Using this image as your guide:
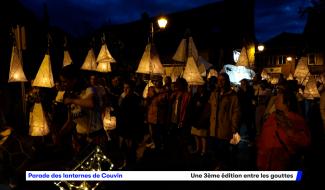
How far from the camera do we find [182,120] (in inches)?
380

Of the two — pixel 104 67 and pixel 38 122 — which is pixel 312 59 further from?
pixel 38 122

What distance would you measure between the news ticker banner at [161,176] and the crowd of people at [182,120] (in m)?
0.16

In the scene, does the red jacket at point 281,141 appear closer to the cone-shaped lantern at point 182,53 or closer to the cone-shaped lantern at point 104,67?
the cone-shaped lantern at point 182,53

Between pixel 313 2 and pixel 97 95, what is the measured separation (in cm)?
2511

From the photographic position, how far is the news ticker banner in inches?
212

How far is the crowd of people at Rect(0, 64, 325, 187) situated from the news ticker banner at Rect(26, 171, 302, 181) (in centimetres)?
16

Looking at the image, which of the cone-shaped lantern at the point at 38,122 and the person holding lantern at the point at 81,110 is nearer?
the person holding lantern at the point at 81,110

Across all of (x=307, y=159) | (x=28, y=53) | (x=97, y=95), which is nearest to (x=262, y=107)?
(x=307, y=159)

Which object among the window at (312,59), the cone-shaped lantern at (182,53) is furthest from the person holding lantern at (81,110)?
the window at (312,59)

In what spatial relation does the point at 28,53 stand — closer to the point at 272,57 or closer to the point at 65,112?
the point at 65,112

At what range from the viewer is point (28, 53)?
1341cm

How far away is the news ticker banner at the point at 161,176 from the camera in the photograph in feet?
17.7

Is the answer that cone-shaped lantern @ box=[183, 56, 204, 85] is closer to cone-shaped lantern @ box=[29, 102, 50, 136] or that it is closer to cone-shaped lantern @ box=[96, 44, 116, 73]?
cone-shaped lantern @ box=[96, 44, 116, 73]

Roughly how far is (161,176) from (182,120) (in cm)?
325
